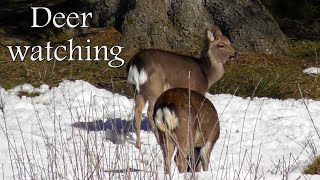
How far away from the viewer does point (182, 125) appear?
25.3 feet

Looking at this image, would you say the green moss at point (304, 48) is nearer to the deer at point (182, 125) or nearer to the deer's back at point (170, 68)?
the deer's back at point (170, 68)

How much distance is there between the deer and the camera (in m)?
7.70

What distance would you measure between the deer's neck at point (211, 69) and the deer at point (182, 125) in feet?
8.66

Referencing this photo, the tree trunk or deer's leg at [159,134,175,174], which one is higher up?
the tree trunk

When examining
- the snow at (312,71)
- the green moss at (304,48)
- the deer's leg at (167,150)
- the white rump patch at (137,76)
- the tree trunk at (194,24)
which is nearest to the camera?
the deer's leg at (167,150)

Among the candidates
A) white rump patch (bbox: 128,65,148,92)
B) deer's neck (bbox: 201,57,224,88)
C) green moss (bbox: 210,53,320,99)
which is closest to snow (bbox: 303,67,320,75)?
green moss (bbox: 210,53,320,99)

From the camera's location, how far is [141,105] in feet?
32.8

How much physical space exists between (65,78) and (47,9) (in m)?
3.88

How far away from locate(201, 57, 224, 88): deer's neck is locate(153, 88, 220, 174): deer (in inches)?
104

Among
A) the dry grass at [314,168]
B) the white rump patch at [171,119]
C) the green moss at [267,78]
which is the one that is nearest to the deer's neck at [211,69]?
the green moss at [267,78]

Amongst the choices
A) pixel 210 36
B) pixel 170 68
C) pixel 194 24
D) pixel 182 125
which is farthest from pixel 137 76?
pixel 194 24

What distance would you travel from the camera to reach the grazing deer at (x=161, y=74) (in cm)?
982

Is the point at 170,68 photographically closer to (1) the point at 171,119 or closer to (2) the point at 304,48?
(1) the point at 171,119

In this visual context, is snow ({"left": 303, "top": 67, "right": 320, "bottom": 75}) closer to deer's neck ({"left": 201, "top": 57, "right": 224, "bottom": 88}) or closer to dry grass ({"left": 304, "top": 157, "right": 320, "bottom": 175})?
deer's neck ({"left": 201, "top": 57, "right": 224, "bottom": 88})
